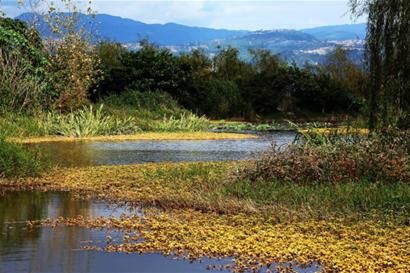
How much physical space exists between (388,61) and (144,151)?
7.45 metres

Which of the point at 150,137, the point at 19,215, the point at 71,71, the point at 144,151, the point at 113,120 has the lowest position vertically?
the point at 150,137

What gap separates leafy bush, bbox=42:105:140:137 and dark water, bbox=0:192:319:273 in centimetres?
1344

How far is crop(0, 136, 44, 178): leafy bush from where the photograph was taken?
10945mm

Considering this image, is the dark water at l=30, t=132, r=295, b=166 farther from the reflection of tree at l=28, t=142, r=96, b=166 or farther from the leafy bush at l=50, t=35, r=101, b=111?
the leafy bush at l=50, t=35, r=101, b=111

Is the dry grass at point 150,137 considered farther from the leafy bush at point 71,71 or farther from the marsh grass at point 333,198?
the marsh grass at point 333,198

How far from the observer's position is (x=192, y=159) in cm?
1583

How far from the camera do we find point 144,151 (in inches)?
704

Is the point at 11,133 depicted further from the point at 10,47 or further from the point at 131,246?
the point at 131,246

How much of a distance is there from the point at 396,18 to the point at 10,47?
16.6 m

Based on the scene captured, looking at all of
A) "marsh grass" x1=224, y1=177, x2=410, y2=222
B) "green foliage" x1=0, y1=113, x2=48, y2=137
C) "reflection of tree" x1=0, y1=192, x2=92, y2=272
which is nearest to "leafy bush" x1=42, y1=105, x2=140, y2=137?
"green foliage" x1=0, y1=113, x2=48, y2=137

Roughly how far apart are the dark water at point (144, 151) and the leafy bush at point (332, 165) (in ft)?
13.4

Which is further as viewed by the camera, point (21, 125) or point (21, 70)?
point (21, 70)

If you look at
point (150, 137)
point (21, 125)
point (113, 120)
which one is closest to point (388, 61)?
point (150, 137)

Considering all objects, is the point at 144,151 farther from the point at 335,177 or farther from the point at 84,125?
the point at 335,177
